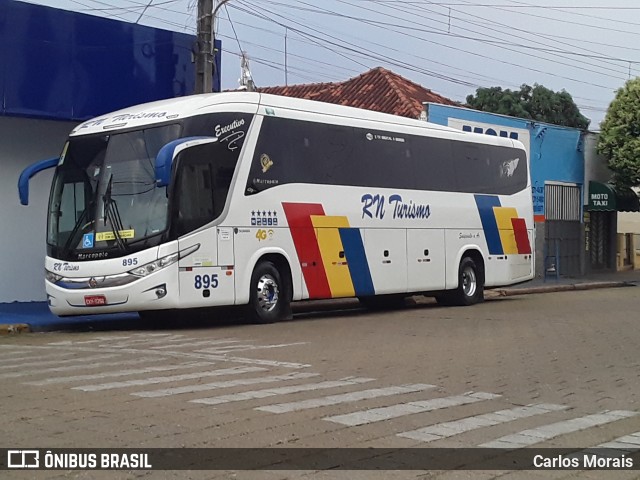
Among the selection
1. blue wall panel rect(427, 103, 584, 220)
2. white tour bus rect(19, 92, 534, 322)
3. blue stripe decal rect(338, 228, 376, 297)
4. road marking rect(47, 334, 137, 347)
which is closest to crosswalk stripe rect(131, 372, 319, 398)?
road marking rect(47, 334, 137, 347)

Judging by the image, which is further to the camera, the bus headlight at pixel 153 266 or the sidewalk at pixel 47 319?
the sidewalk at pixel 47 319

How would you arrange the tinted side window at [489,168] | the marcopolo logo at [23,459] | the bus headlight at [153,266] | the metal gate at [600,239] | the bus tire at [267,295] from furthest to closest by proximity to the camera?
the metal gate at [600,239] < the tinted side window at [489,168] < the bus tire at [267,295] < the bus headlight at [153,266] < the marcopolo logo at [23,459]

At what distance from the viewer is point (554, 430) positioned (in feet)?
23.8

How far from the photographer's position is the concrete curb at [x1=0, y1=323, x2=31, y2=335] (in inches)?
598

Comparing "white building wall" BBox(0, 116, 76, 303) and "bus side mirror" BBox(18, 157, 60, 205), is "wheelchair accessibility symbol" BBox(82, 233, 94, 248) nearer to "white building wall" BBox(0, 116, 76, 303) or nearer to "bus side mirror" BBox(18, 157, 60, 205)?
"bus side mirror" BBox(18, 157, 60, 205)

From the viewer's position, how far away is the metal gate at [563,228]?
34.2 meters

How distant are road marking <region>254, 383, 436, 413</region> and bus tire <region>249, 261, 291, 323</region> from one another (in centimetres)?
696

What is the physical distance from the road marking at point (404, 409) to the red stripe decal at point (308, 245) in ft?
26.7

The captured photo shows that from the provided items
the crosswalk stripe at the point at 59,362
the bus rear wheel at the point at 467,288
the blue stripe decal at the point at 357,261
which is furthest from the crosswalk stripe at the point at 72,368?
the bus rear wheel at the point at 467,288

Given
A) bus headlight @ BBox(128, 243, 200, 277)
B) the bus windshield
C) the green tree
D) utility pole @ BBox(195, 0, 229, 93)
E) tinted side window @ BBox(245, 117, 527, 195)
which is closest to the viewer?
bus headlight @ BBox(128, 243, 200, 277)

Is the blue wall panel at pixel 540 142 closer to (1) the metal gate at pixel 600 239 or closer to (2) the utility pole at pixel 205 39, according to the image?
(1) the metal gate at pixel 600 239

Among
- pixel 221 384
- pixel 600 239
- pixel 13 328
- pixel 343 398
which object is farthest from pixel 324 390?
pixel 600 239

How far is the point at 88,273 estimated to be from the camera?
1448cm

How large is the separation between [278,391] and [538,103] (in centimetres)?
5173
